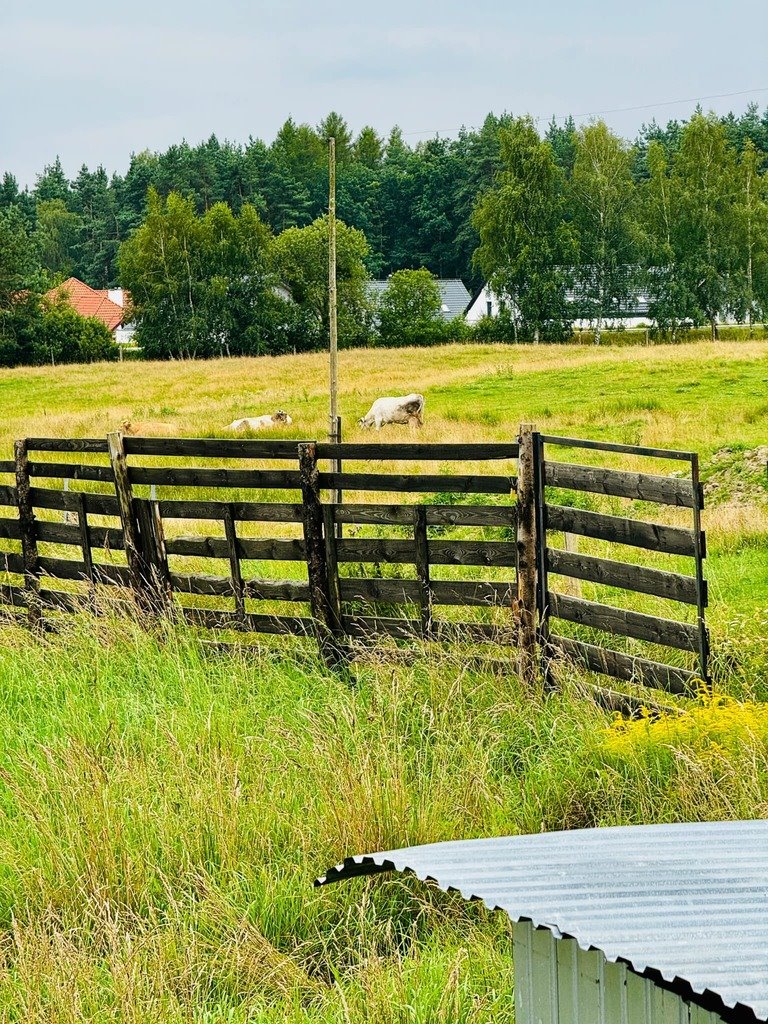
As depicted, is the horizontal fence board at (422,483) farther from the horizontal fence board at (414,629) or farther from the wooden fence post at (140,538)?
the wooden fence post at (140,538)

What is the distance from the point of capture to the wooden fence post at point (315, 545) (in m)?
8.70

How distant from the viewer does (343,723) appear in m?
6.46

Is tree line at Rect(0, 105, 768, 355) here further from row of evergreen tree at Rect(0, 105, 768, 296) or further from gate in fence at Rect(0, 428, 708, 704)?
gate in fence at Rect(0, 428, 708, 704)

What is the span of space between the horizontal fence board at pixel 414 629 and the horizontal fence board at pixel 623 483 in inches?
39.7

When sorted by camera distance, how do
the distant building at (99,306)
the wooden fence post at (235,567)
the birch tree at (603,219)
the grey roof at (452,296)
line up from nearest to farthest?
the wooden fence post at (235,567)
the birch tree at (603,219)
the grey roof at (452,296)
the distant building at (99,306)

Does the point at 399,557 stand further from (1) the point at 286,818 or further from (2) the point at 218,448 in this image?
(1) the point at 286,818

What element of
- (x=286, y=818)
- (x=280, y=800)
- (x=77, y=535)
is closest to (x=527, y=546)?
(x=280, y=800)

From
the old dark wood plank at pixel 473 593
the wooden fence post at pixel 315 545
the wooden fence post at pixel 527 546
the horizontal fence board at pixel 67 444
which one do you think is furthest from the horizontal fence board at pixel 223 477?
the wooden fence post at pixel 527 546

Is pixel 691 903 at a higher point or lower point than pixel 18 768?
higher

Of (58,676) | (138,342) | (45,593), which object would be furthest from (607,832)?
(138,342)

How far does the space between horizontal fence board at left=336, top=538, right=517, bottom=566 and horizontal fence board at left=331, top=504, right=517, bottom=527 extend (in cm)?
14

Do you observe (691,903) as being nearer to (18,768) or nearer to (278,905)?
(278,905)

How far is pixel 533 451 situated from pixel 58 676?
11.0 feet

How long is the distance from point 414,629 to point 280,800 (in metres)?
2.92
